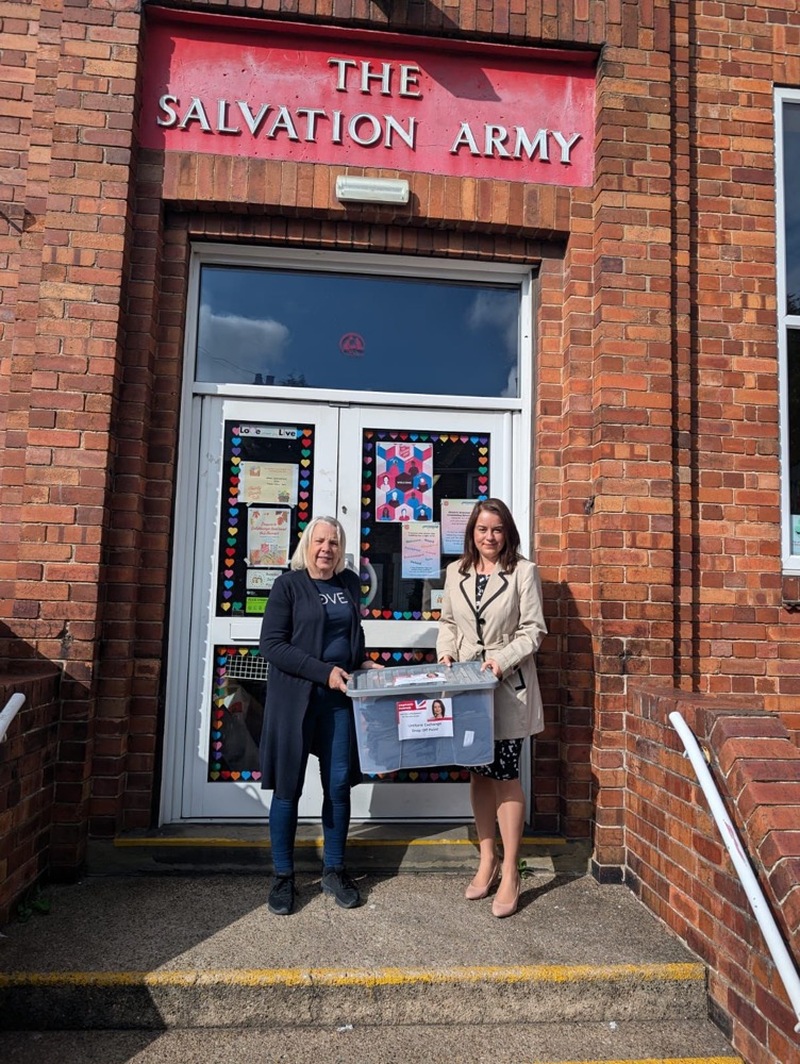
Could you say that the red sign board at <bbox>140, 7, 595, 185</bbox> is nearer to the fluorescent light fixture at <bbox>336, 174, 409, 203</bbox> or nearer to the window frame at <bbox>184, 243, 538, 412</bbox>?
the fluorescent light fixture at <bbox>336, 174, 409, 203</bbox>

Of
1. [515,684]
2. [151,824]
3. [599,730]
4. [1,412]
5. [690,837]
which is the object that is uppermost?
[1,412]

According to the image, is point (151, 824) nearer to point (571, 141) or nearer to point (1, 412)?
point (1, 412)

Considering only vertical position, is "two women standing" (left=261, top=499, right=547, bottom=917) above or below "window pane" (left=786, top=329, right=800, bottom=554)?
below

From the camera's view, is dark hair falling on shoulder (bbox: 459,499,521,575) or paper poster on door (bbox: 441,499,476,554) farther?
paper poster on door (bbox: 441,499,476,554)

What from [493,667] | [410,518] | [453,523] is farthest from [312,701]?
[453,523]

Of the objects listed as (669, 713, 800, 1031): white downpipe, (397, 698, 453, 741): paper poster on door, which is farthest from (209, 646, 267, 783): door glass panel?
(669, 713, 800, 1031): white downpipe

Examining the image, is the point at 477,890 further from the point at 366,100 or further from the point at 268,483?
the point at 366,100

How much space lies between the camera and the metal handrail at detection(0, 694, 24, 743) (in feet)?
9.46

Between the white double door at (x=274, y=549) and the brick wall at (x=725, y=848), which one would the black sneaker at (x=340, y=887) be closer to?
the white double door at (x=274, y=549)

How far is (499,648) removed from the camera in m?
3.62

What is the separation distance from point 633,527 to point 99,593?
2.73 metres

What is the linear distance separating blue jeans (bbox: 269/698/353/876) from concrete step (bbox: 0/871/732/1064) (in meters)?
0.30

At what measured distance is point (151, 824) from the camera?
4062 mm

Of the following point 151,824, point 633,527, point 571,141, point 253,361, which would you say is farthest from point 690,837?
point 571,141
